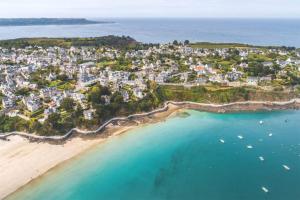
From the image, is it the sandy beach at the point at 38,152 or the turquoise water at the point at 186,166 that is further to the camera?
the sandy beach at the point at 38,152

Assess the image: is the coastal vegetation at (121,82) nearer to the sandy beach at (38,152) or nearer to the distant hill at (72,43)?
the sandy beach at (38,152)

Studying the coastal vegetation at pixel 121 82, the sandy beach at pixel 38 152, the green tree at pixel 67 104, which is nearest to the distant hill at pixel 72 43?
the coastal vegetation at pixel 121 82

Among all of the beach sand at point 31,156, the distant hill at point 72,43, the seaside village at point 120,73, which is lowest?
the beach sand at point 31,156

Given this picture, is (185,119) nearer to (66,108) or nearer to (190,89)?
(190,89)

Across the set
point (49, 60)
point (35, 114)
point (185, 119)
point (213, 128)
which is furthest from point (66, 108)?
point (49, 60)

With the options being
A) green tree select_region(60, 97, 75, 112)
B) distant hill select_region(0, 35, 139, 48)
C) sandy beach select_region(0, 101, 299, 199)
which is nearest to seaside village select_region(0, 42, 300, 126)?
green tree select_region(60, 97, 75, 112)

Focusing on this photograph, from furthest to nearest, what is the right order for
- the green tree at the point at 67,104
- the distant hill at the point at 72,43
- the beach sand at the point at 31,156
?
the distant hill at the point at 72,43 → the green tree at the point at 67,104 → the beach sand at the point at 31,156

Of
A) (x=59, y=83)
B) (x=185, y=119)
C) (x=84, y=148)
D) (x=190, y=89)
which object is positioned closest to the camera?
(x=84, y=148)
